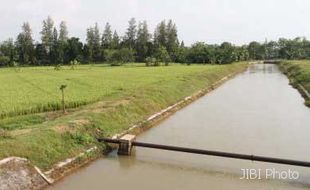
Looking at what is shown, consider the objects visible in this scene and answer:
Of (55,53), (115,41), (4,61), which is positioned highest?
(115,41)

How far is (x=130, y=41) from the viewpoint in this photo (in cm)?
8238

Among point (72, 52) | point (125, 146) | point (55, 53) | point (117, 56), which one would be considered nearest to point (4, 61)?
point (55, 53)

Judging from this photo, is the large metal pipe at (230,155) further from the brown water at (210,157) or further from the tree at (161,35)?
the tree at (161,35)

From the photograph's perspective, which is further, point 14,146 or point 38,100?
point 38,100

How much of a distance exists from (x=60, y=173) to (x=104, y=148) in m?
2.23

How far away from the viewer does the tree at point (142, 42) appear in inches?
3088

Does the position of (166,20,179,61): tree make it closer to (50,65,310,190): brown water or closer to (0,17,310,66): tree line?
(0,17,310,66): tree line

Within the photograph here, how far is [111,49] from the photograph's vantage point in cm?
7488

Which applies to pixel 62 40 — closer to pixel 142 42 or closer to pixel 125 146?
pixel 142 42

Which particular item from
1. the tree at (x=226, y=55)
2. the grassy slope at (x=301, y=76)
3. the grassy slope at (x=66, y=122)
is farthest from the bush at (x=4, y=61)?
the grassy slope at (x=66, y=122)

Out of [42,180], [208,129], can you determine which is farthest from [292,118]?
[42,180]

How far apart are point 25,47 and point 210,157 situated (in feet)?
218

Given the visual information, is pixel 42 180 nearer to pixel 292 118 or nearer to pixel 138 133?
pixel 138 133

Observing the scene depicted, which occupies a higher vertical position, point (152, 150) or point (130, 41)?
point (130, 41)
